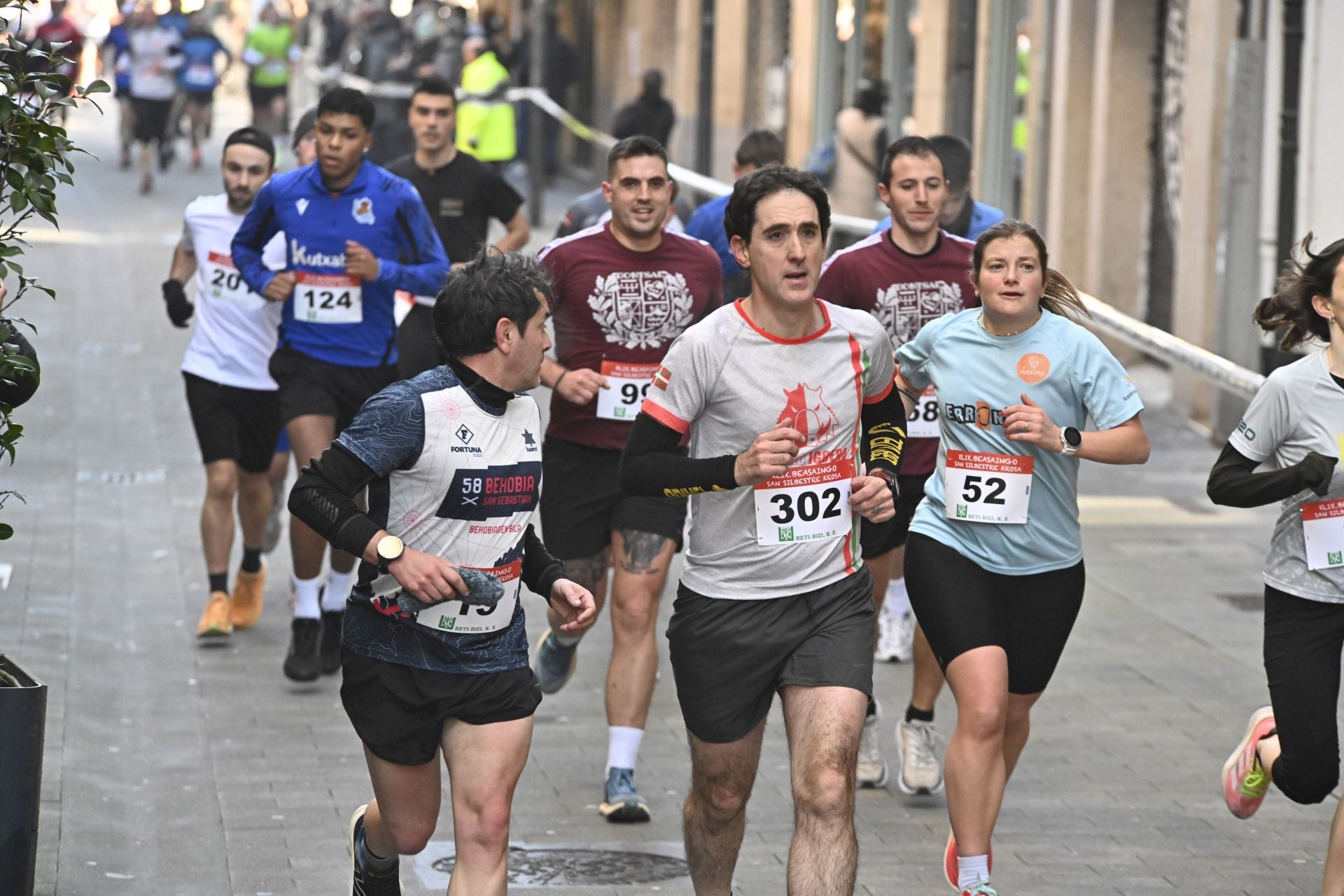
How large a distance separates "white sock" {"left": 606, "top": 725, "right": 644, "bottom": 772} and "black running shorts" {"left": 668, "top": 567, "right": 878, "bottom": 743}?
159cm

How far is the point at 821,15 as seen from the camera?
86.2 ft

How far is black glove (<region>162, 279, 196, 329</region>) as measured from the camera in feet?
31.8

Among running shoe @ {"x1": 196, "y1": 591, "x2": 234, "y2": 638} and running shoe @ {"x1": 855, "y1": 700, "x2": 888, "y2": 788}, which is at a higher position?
running shoe @ {"x1": 855, "y1": 700, "x2": 888, "y2": 788}

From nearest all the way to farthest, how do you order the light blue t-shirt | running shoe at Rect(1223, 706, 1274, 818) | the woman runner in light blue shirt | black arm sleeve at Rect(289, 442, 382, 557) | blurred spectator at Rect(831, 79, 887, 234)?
black arm sleeve at Rect(289, 442, 382, 557) → the woman runner in light blue shirt → the light blue t-shirt → running shoe at Rect(1223, 706, 1274, 818) → blurred spectator at Rect(831, 79, 887, 234)

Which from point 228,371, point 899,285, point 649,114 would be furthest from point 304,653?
point 649,114

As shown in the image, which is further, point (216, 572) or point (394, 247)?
point (216, 572)

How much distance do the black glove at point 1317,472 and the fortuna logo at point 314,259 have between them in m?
4.17

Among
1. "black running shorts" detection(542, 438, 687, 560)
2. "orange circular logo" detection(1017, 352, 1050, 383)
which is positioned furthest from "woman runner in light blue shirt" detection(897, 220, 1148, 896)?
"black running shorts" detection(542, 438, 687, 560)

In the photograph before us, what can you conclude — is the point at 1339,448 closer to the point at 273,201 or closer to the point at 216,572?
the point at 273,201

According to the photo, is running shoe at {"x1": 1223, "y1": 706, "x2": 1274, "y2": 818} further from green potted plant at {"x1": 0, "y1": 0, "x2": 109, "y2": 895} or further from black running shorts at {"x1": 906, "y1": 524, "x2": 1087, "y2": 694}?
green potted plant at {"x1": 0, "y1": 0, "x2": 109, "y2": 895}

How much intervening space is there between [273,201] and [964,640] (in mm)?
3813

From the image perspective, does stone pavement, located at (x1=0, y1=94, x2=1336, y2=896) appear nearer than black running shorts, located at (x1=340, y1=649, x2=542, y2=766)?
No

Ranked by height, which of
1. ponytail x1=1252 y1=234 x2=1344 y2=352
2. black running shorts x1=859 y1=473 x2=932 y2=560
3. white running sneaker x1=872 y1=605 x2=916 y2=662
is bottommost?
white running sneaker x1=872 y1=605 x2=916 y2=662

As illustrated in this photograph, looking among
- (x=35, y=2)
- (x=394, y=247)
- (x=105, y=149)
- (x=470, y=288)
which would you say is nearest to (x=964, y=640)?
(x=470, y=288)
